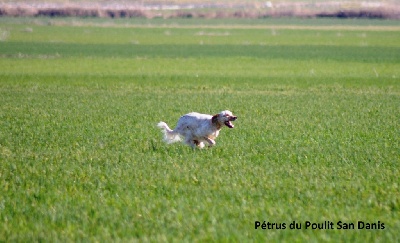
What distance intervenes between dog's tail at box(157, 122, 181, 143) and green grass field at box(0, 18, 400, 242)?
151 mm

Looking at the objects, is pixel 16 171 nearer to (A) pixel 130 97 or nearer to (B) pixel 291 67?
(A) pixel 130 97

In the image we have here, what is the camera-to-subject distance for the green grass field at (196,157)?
9.21 m

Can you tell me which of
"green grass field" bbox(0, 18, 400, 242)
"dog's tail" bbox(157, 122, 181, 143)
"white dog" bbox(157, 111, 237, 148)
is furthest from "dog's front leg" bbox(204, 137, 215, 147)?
"dog's tail" bbox(157, 122, 181, 143)

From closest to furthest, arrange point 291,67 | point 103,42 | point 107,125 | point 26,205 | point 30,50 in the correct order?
point 26,205 < point 107,125 < point 291,67 < point 30,50 < point 103,42

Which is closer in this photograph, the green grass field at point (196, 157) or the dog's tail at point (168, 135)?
the green grass field at point (196, 157)

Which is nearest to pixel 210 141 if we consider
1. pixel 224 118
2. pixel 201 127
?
pixel 201 127

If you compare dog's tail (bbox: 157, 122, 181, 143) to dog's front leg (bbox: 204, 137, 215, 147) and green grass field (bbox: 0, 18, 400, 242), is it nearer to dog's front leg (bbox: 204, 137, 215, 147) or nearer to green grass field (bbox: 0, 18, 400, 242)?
green grass field (bbox: 0, 18, 400, 242)

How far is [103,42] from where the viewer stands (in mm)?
62500

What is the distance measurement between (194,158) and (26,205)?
4.25m

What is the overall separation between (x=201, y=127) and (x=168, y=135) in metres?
1.14

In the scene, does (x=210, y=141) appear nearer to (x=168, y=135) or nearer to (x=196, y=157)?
(x=196, y=157)

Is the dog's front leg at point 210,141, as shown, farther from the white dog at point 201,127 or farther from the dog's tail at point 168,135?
the dog's tail at point 168,135

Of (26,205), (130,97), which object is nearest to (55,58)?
(130,97)

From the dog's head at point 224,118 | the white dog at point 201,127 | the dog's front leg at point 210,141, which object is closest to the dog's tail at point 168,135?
the white dog at point 201,127
